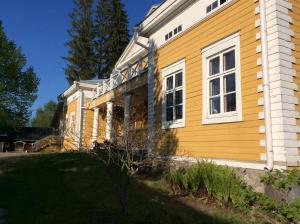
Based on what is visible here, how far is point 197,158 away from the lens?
9109mm

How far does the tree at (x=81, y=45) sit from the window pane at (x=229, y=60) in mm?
33762

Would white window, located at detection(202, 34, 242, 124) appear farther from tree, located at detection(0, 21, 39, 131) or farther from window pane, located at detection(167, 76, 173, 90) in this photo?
tree, located at detection(0, 21, 39, 131)

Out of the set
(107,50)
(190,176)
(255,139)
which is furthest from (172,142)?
(107,50)

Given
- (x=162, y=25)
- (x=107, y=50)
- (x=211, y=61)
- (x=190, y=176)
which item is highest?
(x=107, y=50)

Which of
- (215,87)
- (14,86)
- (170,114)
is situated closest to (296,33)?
(215,87)

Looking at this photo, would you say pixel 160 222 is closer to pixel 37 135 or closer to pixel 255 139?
pixel 255 139

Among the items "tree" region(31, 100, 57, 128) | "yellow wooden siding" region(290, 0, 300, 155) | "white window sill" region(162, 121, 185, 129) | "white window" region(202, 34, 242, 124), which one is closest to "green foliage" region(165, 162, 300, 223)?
"white window" region(202, 34, 242, 124)

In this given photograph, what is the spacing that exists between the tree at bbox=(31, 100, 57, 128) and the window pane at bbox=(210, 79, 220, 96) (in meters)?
79.2

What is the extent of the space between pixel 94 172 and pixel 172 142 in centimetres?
299

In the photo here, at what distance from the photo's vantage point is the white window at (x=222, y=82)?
7.88m

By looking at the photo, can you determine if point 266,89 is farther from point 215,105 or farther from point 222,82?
point 215,105

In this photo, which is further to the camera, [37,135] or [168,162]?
[37,135]

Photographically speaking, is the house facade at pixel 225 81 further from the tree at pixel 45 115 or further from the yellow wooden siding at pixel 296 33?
the tree at pixel 45 115

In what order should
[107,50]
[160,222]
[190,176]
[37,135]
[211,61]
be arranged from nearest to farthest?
[160,222] < [190,176] < [211,61] < [37,135] < [107,50]
